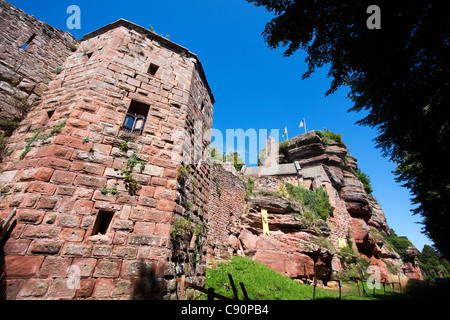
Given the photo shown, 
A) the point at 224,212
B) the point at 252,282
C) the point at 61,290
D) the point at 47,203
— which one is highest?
the point at 224,212

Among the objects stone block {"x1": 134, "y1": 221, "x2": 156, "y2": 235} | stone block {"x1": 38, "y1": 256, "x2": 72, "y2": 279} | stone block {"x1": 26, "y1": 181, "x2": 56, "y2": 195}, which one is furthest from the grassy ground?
stone block {"x1": 26, "y1": 181, "x2": 56, "y2": 195}

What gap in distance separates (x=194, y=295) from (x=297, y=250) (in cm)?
1148

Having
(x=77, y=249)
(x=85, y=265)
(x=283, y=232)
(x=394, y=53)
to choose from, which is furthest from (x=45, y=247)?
(x=283, y=232)

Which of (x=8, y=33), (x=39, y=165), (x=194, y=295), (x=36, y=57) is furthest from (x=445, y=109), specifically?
(x=8, y=33)

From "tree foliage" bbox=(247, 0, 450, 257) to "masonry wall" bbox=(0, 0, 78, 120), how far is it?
5.99m

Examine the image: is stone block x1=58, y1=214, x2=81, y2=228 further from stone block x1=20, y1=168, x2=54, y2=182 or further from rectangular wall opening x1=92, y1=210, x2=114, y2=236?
stone block x1=20, y1=168, x2=54, y2=182

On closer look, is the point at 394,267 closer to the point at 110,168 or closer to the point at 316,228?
the point at 316,228

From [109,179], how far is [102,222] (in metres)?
0.75

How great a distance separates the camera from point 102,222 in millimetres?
3291

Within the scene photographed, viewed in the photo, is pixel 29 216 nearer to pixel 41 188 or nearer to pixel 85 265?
pixel 41 188

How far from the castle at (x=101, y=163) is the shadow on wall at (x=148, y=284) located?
1cm

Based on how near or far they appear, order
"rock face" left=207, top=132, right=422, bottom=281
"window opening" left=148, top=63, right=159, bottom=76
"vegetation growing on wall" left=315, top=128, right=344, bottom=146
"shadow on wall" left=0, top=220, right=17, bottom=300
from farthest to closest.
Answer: "vegetation growing on wall" left=315, top=128, right=344, bottom=146 → "rock face" left=207, top=132, right=422, bottom=281 → "window opening" left=148, top=63, right=159, bottom=76 → "shadow on wall" left=0, top=220, right=17, bottom=300

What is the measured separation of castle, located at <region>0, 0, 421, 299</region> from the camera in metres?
2.81
